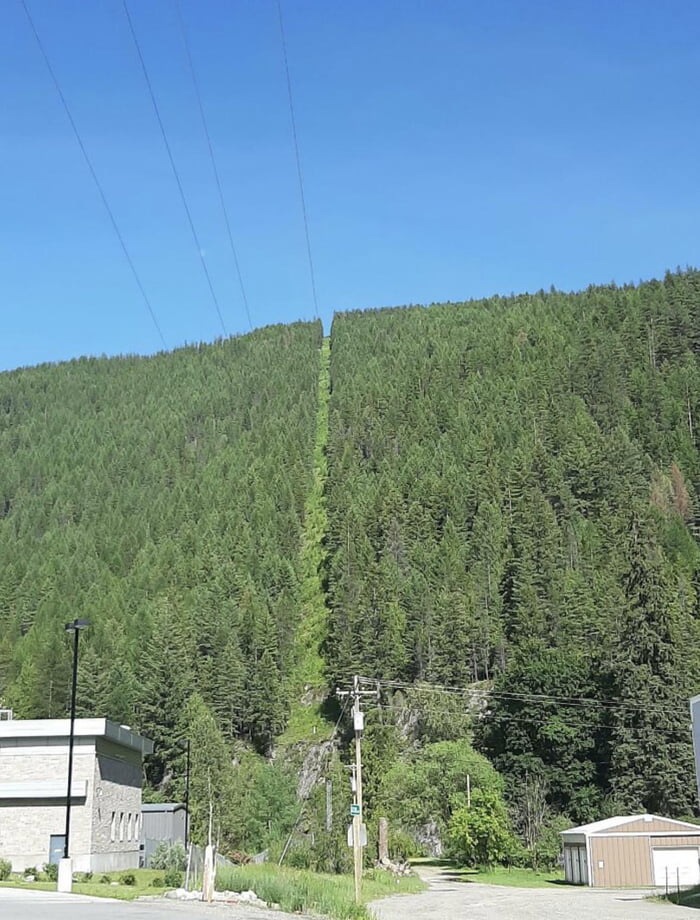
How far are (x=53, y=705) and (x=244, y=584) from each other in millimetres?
33146

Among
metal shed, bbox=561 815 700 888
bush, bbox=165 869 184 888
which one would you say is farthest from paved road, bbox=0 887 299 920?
metal shed, bbox=561 815 700 888

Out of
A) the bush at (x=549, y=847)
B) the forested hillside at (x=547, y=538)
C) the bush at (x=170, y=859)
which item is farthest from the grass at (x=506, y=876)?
the bush at (x=170, y=859)

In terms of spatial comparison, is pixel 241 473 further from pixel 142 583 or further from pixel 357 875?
pixel 357 875

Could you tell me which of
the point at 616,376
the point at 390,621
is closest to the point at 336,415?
the point at 616,376

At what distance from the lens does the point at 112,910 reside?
23.8 meters

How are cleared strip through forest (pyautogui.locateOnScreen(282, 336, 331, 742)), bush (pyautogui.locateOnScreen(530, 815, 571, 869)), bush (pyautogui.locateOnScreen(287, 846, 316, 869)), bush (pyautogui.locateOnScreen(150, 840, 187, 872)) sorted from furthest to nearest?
cleared strip through forest (pyautogui.locateOnScreen(282, 336, 331, 742)) < bush (pyautogui.locateOnScreen(530, 815, 571, 869)) < bush (pyautogui.locateOnScreen(287, 846, 316, 869)) < bush (pyautogui.locateOnScreen(150, 840, 187, 872))

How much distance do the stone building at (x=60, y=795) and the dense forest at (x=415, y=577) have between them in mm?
10650

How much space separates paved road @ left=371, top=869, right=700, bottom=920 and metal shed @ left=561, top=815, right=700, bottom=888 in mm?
2391

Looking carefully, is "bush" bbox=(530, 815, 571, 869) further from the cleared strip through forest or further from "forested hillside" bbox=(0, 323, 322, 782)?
"forested hillside" bbox=(0, 323, 322, 782)

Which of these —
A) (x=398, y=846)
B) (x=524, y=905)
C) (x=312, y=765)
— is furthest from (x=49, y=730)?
(x=312, y=765)

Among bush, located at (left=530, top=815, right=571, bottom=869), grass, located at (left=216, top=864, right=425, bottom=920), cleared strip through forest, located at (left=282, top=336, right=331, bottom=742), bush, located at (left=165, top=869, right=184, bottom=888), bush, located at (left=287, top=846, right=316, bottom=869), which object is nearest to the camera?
grass, located at (left=216, top=864, right=425, bottom=920)

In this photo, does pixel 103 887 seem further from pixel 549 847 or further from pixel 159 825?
pixel 549 847

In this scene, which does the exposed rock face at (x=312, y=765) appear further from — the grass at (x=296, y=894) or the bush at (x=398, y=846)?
the grass at (x=296, y=894)

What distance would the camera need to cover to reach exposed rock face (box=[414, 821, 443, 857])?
83.7 meters
